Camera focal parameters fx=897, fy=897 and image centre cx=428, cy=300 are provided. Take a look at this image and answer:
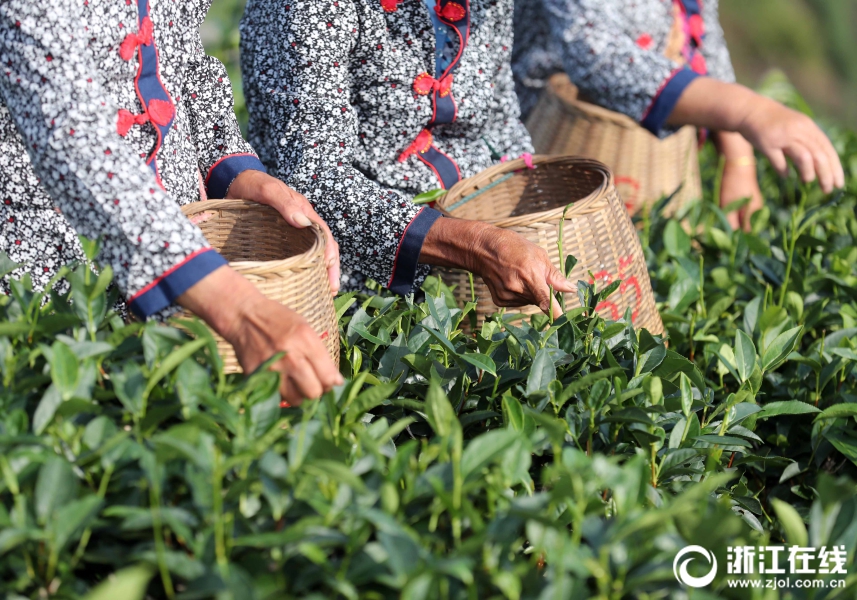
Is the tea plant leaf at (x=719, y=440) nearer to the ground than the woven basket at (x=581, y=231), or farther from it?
nearer to the ground

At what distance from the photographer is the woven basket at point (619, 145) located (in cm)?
240

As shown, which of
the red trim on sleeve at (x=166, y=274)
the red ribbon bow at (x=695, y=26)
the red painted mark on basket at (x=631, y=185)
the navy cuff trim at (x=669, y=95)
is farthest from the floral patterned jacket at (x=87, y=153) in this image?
the red ribbon bow at (x=695, y=26)

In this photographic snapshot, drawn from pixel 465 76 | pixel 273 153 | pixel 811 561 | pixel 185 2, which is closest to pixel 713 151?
pixel 465 76

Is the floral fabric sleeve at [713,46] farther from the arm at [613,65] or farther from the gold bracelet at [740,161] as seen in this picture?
the arm at [613,65]

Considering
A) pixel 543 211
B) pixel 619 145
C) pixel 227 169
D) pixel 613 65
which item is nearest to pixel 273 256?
pixel 227 169

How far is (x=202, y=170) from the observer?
158 cm

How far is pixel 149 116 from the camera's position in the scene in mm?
1330

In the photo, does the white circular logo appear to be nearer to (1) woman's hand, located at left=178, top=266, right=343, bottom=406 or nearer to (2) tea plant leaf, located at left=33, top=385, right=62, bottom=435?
(1) woman's hand, located at left=178, top=266, right=343, bottom=406

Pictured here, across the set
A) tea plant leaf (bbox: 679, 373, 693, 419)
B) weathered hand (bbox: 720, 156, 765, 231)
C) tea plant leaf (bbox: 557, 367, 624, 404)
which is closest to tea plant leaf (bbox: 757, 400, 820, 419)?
tea plant leaf (bbox: 679, 373, 693, 419)

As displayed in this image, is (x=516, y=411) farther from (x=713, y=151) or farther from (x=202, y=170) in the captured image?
(x=713, y=151)

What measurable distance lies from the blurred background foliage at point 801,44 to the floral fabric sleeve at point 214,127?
8.07m

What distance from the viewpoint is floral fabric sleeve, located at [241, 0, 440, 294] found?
1.51m

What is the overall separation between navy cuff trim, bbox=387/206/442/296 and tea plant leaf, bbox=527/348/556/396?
1.31ft

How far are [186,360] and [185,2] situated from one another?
76cm
